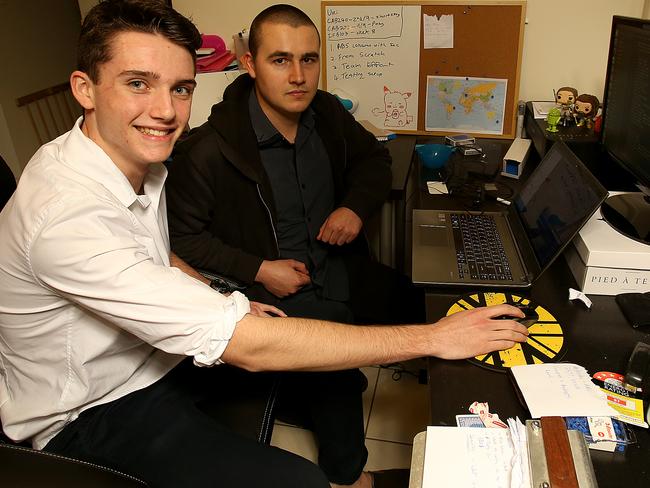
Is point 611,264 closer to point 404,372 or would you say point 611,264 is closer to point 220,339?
point 220,339

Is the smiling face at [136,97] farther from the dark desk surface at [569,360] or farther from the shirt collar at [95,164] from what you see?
the dark desk surface at [569,360]

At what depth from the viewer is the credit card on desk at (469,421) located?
88 centimetres

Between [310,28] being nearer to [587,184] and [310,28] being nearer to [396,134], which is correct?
[396,134]

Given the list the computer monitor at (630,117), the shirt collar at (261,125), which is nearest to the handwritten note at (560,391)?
the computer monitor at (630,117)

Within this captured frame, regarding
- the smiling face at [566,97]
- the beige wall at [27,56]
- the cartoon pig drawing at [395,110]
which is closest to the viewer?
the smiling face at [566,97]

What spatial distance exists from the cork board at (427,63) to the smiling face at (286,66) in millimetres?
593

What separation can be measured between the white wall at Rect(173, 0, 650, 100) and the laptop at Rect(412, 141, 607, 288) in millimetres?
898

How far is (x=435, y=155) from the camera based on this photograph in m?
2.03

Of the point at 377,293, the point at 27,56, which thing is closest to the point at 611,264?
the point at 377,293

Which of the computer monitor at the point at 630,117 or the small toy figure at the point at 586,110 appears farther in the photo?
the small toy figure at the point at 586,110

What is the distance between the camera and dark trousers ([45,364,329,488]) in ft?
3.49

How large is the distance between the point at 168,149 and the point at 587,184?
933mm

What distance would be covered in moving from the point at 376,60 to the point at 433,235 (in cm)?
112

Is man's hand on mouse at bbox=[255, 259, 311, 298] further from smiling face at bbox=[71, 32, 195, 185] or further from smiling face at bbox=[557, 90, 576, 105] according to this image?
smiling face at bbox=[557, 90, 576, 105]
